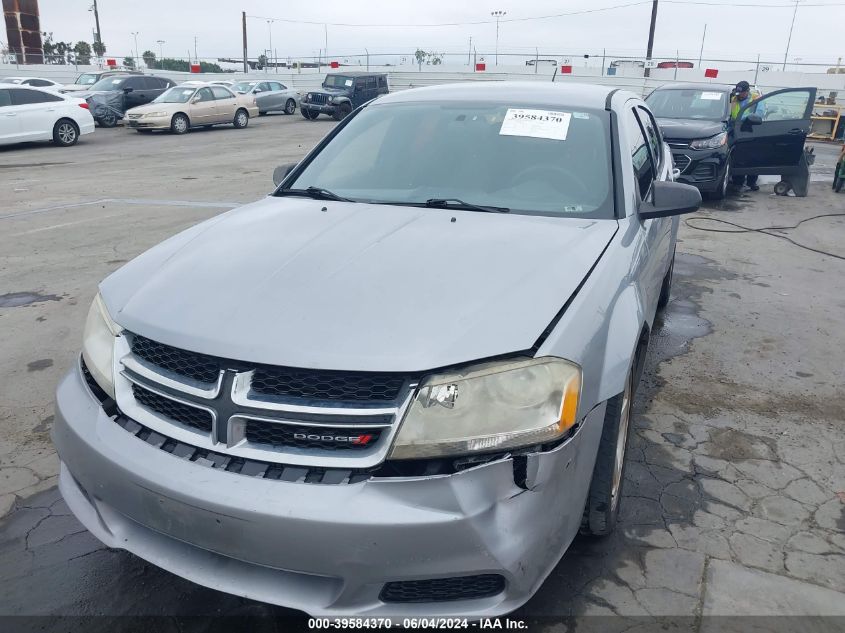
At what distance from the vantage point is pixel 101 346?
2311mm

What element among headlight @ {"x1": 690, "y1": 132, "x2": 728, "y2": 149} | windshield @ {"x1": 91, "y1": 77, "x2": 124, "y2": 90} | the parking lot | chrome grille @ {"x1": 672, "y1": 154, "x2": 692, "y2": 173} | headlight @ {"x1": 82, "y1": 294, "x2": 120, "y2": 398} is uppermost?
windshield @ {"x1": 91, "y1": 77, "x2": 124, "y2": 90}

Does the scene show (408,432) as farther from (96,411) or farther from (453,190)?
(453,190)

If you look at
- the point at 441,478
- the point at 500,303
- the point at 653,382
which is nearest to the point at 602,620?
the point at 441,478

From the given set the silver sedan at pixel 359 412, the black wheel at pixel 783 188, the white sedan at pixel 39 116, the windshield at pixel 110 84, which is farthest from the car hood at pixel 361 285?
the windshield at pixel 110 84

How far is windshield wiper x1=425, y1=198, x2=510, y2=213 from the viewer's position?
2967mm

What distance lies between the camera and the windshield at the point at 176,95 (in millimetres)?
20672

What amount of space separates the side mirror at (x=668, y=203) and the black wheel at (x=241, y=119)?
21.4m

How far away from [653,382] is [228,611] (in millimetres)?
2886

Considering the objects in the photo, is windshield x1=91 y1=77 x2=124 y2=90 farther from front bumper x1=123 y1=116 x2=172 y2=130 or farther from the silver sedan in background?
the silver sedan in background

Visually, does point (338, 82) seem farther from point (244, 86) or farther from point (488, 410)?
point (488, 410)

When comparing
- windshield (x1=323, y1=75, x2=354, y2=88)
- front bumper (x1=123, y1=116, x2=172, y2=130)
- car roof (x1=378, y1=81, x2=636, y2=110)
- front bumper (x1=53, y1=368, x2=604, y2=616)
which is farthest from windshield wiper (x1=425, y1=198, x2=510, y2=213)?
windshield (x1=323, y1=75, x2=354, y2=88)

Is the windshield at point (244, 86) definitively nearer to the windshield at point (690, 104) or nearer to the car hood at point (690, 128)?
the windshield at point (690, 104)

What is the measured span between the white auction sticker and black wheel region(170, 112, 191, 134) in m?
19.0

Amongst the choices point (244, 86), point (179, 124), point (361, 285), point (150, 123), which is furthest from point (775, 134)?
Answer: point (244, 86)
